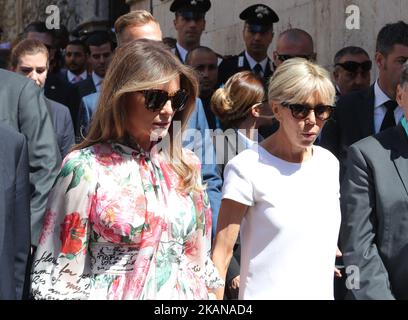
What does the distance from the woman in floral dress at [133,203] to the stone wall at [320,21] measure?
441 centimetres

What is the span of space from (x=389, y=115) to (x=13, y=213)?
290 centimetres

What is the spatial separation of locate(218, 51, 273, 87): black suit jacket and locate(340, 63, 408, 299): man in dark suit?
3.34m

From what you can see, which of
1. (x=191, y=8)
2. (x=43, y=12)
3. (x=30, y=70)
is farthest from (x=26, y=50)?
(x=43, y=12)

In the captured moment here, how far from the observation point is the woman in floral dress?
352 cm

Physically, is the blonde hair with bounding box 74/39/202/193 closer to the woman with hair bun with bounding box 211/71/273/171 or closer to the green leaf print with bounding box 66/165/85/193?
the green leaf print with bounding box 66/165/85/193

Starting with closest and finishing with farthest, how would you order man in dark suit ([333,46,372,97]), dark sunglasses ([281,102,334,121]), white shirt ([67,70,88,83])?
dark sunglasses ([281,102,334,121])
man in dark suit ([333,46,372,97])
white shirt ([67,70,88,83])

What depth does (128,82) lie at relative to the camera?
12.1 feet

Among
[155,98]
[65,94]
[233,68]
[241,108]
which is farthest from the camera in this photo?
[65,94]

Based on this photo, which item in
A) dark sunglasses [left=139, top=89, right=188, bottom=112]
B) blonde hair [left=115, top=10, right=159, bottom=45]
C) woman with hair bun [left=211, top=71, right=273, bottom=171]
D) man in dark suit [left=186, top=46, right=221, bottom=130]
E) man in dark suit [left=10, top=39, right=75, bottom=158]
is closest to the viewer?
dark sunglasses [left=139, top=89, right=188, bottom=112]

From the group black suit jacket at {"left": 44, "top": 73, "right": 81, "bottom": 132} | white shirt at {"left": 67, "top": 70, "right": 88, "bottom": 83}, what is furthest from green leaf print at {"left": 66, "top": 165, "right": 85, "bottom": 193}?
white shirt at {"left": 67, "top": 70, "right": 88, "bottom": 83}

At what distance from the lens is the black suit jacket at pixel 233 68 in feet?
26.1

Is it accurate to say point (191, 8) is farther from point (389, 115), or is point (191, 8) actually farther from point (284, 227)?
point (284, 227)

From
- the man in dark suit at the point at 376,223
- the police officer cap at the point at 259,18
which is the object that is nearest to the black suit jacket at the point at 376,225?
the man in dark suit at the point at 376,223

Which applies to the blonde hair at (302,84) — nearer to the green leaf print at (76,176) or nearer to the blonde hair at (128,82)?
the blonde hair at (128,82)
